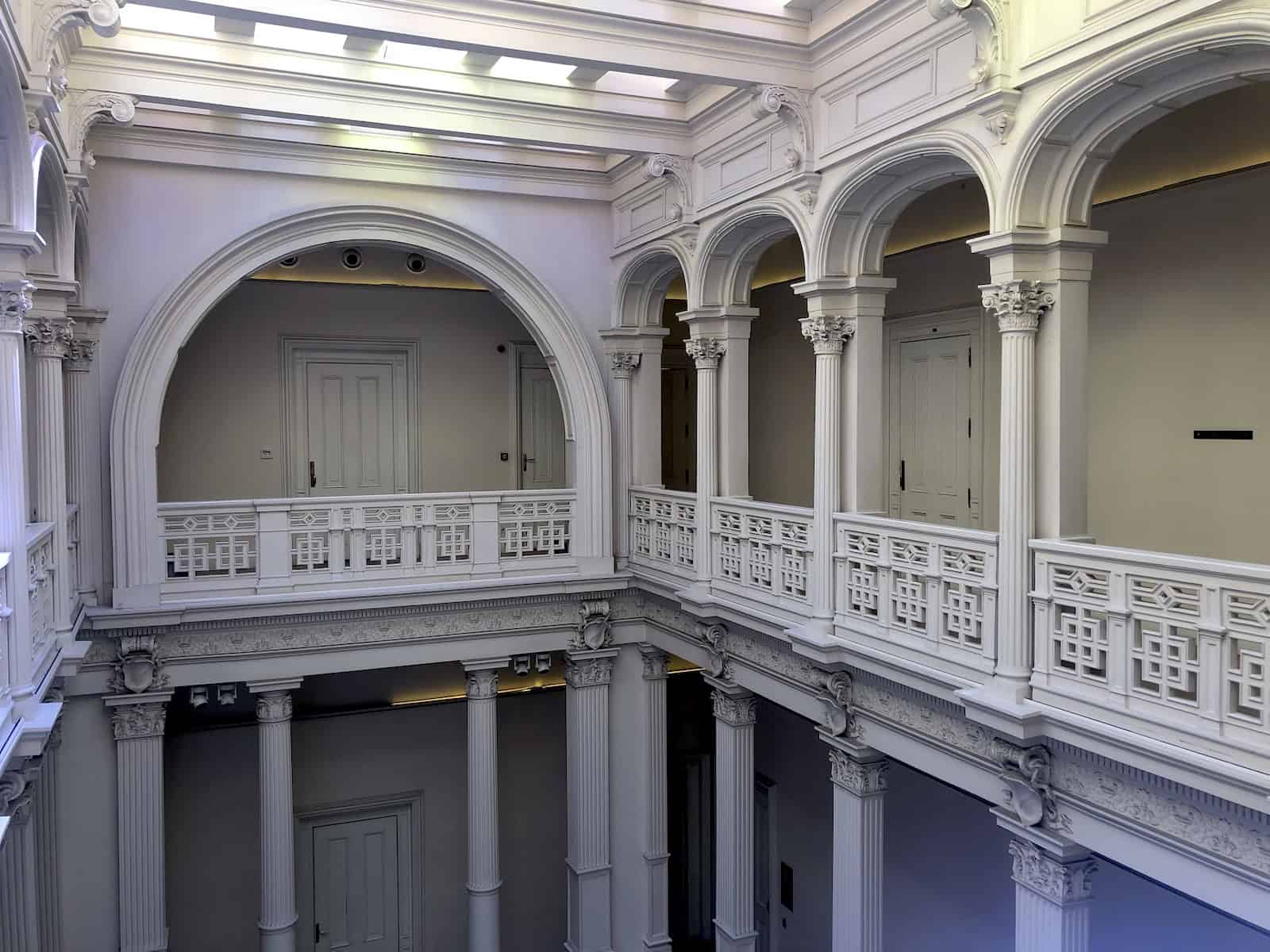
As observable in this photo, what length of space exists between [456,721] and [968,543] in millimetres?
8548

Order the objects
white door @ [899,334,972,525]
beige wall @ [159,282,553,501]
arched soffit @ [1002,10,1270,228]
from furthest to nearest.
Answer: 1. beige wall @ [159,282,553,501]
2. white door @ [899,334,972,525]
3. arched soffit @ [1002,10,1270,228]

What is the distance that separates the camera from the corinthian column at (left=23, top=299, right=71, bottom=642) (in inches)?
288

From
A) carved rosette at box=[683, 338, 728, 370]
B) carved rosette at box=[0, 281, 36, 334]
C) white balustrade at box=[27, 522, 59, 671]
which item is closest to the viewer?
carved rosette at box=[0, 281, 36, 334]

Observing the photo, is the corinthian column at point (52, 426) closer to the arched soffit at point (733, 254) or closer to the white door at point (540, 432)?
the arched soffit at point (733, 254)

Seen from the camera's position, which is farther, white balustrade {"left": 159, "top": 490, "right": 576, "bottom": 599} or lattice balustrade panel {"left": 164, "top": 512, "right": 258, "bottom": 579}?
white balustrade {"left": 159, "top": 490, "right": 576, "bottom": 599}

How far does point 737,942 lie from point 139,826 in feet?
17.4

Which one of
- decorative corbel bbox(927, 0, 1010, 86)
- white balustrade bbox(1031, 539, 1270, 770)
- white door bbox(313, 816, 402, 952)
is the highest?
decorative corbel bbox(927, 0, 1010, 86)

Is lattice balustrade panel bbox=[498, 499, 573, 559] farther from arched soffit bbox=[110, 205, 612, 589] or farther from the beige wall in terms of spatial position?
the beige wall

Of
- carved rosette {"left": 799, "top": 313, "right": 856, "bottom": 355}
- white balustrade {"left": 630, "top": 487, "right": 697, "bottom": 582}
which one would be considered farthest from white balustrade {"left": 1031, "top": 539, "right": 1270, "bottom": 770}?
white balustrade {"left": 630, "top": 487, "right": 697, "bottom": 582}

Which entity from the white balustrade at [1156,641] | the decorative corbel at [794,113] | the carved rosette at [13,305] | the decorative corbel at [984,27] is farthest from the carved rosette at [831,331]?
the carved rosette at [13,305]

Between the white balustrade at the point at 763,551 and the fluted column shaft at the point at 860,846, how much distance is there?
→ 115 centimetres

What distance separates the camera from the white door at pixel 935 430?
10.2 m

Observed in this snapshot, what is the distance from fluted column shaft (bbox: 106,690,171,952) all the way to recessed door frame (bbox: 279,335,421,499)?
381 cm

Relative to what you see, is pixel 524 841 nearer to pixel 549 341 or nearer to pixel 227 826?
pixel 227 826
